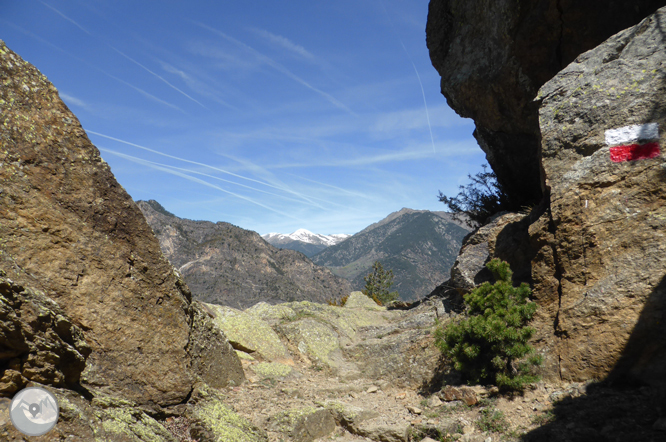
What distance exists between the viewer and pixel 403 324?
1301cm

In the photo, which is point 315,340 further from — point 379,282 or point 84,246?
point 379,282

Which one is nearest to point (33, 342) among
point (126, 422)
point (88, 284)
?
point (126, 422)

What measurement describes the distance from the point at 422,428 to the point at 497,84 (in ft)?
33.7

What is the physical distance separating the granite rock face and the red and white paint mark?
8397mm

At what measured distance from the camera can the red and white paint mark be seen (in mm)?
6523

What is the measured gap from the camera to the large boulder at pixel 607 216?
6.02 m

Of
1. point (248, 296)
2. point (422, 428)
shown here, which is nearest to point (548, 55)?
point (422, 428)

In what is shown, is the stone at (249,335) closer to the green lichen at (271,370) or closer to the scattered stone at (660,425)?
the green lichen at (271,370)

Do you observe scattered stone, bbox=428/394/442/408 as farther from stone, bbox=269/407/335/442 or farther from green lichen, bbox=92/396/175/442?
green lichen, bbox=92/396/175/442

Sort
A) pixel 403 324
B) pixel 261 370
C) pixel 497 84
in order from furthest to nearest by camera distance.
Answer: pixel 403 324 → pixel 497 84 → pixel 261 370

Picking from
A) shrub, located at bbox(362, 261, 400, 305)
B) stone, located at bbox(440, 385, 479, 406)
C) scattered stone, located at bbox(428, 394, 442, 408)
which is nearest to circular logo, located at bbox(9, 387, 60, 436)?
scattered stone, located at bbox(428, 394, 442, 408)

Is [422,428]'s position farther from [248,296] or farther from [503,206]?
[248,296]

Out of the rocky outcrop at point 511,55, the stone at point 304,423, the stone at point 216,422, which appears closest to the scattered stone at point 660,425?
the stone at point 304,423

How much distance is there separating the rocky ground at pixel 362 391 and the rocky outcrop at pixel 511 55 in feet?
18.8
